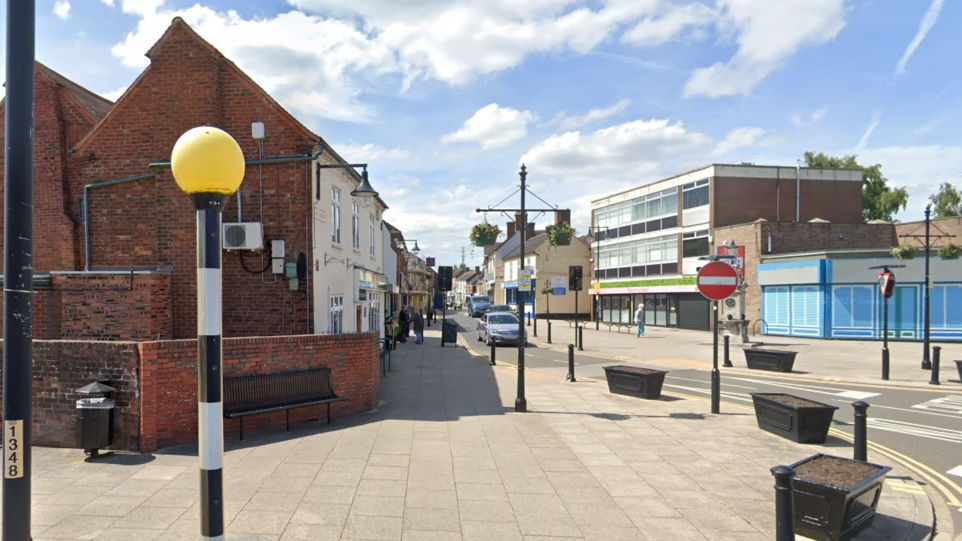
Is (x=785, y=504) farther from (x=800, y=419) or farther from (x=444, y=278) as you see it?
(x=444, y=278)

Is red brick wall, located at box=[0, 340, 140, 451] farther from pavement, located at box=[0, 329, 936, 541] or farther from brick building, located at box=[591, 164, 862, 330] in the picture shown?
brick building, located at box=[591, 164, 862, 330]

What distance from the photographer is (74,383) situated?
25.4 ft

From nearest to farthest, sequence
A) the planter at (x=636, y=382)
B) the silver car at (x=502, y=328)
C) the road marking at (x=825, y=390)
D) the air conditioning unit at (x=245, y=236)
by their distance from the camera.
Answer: the air conditioning unit at (x=245, y=236) → the planter at (x=636, y=382) → the road marking at (x=825, y=390) → the silver car at (x=502, y=328)

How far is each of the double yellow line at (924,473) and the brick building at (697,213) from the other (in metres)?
25.1

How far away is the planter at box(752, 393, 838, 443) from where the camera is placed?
8523 mm

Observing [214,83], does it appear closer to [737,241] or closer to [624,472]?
[624,472]

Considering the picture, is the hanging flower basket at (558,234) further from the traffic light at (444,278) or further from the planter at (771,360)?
the planter at (771,360)

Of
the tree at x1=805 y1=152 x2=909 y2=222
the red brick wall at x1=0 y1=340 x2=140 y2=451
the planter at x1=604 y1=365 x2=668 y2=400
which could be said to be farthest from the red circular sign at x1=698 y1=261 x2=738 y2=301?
the tree at x1=805 y1=152 x2=909 y2=222

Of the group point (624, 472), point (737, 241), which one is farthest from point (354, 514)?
point (737, 241)

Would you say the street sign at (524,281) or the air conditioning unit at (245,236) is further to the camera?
the street sign at (524,281)

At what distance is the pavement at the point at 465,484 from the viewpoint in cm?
523

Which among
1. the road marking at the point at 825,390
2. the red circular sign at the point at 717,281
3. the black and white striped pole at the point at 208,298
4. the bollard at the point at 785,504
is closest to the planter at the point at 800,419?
the red circular sign at the point at 717,281

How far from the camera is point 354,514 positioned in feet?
18.1

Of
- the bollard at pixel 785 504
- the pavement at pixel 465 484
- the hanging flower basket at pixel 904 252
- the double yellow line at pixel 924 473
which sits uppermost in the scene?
the hanging flower basket at pixel 904 252
